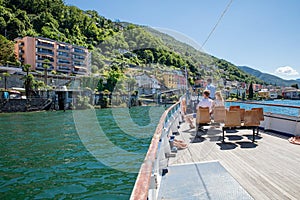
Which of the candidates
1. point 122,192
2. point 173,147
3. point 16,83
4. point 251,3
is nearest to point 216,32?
point 251,3

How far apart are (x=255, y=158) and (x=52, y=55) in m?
72.2

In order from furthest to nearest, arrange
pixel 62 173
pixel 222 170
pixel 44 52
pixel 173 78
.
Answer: pixel 173 78
pixel 44 52
pixel 62 173
pixel 222 170

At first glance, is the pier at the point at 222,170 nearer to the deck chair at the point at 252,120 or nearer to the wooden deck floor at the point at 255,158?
the wooden deck floor at the point at 255,158

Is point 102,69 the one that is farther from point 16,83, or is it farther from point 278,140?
point 278,140

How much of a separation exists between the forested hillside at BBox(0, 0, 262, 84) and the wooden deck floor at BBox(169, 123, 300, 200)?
56.8 m

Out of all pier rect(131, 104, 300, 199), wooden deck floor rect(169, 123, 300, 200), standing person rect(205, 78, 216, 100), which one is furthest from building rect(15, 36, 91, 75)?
pier rect(131, 104, 300, 199)

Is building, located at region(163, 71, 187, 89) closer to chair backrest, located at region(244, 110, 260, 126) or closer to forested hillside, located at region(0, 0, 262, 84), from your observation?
forested hillside, located at region(0, 0, 262, 84)

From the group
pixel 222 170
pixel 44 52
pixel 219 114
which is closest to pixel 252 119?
pixel 219 114

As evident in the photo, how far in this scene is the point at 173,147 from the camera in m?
→ 4.77

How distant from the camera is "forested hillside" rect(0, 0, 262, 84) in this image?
69188 mm

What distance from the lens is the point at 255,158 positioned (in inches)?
164

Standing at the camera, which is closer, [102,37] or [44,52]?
[44,52]

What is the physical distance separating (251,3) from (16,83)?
54.7m

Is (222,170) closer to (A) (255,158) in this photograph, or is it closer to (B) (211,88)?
(A) (255,158)
